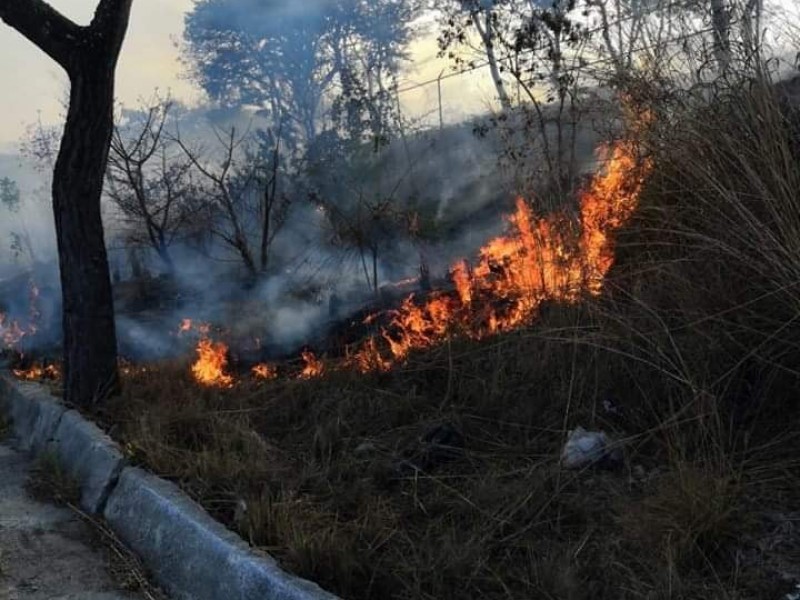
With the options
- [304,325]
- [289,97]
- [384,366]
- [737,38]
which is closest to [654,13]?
[737,38]

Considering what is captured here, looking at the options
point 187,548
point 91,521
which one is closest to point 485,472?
point 187,548

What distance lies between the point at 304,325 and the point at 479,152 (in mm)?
8810

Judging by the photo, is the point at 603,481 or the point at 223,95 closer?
the point at 603,481

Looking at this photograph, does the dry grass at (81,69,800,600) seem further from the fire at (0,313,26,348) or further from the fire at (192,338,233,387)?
the fire at (0,313,26,348)

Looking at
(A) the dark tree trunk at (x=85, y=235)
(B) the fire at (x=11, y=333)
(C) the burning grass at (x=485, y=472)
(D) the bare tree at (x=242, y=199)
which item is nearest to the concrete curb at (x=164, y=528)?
(C) the burning grass at (x=485, y=472)

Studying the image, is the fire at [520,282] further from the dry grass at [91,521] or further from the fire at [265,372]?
the dry grass at [91,521]

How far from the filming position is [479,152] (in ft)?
49.2

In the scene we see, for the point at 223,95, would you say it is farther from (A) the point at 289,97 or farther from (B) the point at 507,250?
(B) the point at 507,250

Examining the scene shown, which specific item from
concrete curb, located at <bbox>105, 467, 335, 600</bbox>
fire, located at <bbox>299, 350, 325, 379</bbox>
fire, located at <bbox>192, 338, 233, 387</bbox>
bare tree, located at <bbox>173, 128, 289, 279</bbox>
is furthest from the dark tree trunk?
bare tree, located at <bbox>173, 128, 289, 279</bbox>

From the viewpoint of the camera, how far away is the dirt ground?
3.32 m

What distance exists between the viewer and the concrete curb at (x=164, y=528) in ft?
9.50

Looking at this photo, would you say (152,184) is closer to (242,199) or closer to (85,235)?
(242,199)

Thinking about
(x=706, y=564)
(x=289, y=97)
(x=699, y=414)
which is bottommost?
(x=706, y=564)

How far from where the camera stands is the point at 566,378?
4047 millimetres
